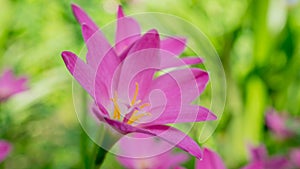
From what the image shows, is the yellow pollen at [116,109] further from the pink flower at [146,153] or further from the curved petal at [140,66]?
the pink flower at [146,153]

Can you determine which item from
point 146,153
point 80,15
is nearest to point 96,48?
point 80,15

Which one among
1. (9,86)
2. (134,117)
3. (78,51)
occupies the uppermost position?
(134,117)

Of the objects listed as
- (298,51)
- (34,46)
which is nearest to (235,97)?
(298,51)

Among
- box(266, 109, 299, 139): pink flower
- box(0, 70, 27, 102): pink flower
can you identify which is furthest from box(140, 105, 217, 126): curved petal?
box(266, 109, 299, 139): pink flower

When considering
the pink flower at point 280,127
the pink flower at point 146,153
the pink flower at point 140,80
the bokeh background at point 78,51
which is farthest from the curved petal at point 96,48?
the pink flower at point 280,127

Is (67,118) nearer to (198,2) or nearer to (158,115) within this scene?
(158,115)

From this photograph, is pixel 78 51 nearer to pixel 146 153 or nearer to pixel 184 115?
pixel 146 153

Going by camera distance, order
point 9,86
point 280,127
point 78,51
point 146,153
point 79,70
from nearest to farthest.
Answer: point 79,70
point 146,153
point 9,86
point 280,127
point 78,51
